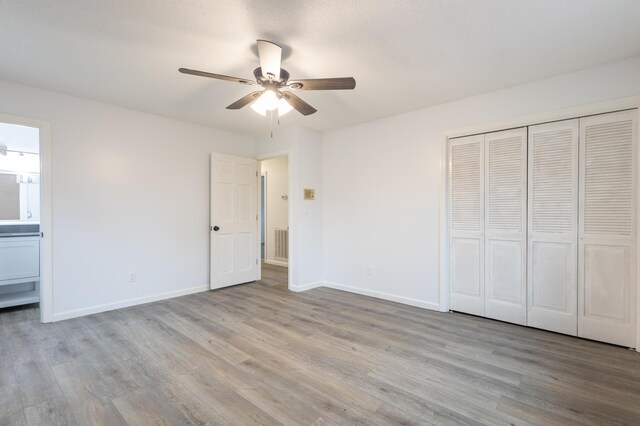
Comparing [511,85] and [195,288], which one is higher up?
[511,85]

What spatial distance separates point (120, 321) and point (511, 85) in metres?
4.86

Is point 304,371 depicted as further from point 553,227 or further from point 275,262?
point 275,262

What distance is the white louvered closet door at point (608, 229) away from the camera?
2.62 meters

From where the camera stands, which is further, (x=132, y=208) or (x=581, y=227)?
(x=132, y=208)

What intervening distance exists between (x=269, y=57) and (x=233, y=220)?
310 cm

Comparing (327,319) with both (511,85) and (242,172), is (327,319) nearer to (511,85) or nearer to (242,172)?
(242,172)

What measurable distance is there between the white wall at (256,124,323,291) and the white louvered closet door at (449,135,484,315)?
80.4 inches

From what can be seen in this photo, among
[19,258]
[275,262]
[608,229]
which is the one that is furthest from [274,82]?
[275,262]

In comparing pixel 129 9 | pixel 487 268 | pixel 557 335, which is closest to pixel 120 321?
pixel 129 9

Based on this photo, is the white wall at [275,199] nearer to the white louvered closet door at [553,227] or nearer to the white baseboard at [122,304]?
the white baseboard at [122,304]

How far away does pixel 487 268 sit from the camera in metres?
3.38

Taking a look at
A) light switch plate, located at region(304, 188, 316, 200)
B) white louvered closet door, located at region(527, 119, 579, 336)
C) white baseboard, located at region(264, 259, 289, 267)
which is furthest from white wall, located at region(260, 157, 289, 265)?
white louvered closet door, located at region(527, 119, 579, 336)

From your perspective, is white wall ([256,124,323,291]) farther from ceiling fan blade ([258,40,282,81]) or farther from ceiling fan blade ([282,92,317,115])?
ceiling fan blade ([258,40,282,81])

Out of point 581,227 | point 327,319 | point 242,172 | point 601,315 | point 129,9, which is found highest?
point 129,9
